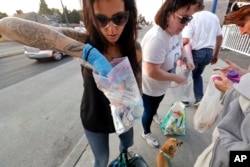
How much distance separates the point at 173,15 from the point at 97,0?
2.68ft

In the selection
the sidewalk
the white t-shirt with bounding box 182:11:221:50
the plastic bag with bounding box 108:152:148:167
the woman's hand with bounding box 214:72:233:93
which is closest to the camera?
the woman's hand with bounding box 214:72:233:93

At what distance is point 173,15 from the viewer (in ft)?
4.79

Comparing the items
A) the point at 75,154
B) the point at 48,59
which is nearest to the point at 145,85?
the point at 75,154

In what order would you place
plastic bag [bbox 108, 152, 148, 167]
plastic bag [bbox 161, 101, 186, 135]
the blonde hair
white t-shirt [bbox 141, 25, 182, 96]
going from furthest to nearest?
plastic bag [bbox 161, 101, 186, 135] < white t-shirt [bbox 141, 25, 182, 96] < plastic bag [bbox 108, 152, 148, 167] < the blonde hair

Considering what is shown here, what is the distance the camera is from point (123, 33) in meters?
1.15

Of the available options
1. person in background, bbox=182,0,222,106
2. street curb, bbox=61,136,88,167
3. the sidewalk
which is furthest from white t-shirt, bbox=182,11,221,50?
street curb, bbox=61,136,88,167

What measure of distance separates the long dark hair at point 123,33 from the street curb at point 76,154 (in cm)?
147

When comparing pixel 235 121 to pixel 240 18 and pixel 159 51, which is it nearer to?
pixel 240 18

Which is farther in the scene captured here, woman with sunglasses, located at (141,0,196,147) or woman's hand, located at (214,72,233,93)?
woman with sunglasses, located at (141,0,196,147)

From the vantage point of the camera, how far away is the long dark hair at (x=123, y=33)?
3.17 feet

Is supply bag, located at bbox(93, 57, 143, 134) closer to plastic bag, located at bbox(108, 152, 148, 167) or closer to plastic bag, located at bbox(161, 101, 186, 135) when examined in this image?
plastic bag, located at bbox(108, 152, 148, 167)

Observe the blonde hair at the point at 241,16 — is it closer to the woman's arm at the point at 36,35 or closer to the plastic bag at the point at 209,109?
the plastic bag at the point at 209,109

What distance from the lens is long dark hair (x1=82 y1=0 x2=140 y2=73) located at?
966mm

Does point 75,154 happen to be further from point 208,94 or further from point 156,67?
point 208,94
